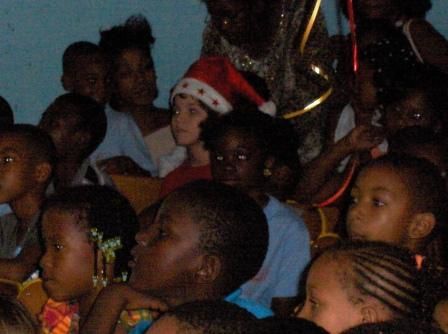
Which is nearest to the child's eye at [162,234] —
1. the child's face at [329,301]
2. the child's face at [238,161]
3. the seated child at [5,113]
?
the child's face at [329,301]

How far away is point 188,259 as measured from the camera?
2473mm

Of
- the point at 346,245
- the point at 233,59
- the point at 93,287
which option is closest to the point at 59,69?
the point at 233,59

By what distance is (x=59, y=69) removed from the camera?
475 centimetres

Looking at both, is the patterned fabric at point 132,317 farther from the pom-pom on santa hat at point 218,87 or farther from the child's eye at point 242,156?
the pom-pom on santa hat at point 218,87

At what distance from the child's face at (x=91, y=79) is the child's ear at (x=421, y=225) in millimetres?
2204

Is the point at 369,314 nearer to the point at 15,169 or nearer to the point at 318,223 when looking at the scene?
the point at 318,223

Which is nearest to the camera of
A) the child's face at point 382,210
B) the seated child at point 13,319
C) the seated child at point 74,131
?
the seated child at point 13,319

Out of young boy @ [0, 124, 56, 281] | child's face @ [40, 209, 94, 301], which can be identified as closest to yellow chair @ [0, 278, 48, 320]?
child's face @ [40, 209, 94, 301]

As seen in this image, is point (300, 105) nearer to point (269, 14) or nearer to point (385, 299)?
point (269, 14)

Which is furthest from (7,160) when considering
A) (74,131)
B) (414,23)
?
(414,23)

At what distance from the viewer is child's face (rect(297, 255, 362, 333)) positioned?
2.12 meters

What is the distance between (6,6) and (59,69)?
14.3 inches

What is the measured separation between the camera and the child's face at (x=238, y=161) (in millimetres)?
3258

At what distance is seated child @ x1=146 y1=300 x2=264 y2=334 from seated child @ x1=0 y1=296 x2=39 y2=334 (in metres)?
0.27
